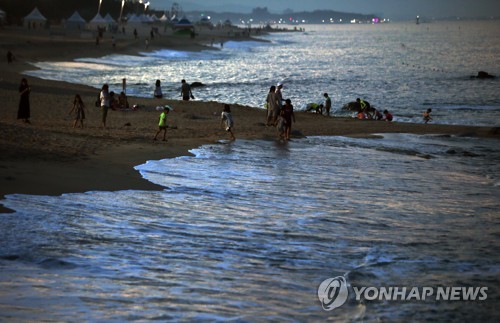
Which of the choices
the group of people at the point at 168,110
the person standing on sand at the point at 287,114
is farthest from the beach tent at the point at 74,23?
the person standing on sand at the point at 287,114

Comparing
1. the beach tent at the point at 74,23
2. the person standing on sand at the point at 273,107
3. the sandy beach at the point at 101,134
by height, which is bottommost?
the sandy beach at the point at 101,134

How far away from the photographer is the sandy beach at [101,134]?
45.6ft

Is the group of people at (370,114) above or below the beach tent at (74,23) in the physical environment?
below

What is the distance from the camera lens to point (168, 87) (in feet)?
155

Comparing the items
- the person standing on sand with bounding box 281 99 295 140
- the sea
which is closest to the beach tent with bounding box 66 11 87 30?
the person standing on sand with bounding box 281 99 295 140

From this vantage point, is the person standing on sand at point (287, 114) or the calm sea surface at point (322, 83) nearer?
the person standing on sand at point (287, 114)

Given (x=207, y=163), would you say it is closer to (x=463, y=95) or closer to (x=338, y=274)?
(x=338, y=274)

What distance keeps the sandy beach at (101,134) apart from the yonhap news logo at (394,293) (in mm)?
5393

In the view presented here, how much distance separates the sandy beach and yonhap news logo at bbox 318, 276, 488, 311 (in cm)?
539

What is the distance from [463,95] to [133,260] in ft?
140

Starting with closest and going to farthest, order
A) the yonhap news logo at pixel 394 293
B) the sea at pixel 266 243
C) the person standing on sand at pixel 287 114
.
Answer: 1. the sea at pixel 266 243
2. the yonhap news logo at pixel 394 293
3. the person standing on sand at pixel 287 114

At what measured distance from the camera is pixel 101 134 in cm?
2097

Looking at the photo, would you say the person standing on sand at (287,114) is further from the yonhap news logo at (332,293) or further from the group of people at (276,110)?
the yonhap news logo at (332,293)

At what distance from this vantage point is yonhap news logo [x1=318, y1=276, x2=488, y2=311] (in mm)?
8391
